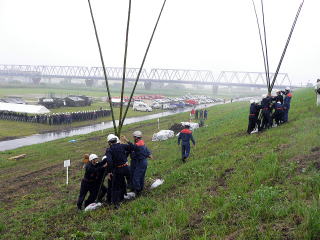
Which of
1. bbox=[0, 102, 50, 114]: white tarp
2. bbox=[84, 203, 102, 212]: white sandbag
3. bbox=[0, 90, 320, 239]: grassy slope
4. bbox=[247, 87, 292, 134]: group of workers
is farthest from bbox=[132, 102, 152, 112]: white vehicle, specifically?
bbox=[84, 203, 102, 212]: white sandbag

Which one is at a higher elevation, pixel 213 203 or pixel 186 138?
pixel 186 138

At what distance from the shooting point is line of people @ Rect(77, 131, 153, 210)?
8508 millimetres

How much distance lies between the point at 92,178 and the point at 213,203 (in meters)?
3.79

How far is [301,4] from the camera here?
12.1 m

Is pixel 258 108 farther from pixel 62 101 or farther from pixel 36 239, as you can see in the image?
pixel 62 101

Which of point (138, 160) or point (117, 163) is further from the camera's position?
point (138, 160)

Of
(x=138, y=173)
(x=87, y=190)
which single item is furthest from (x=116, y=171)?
(x=87, y=190)

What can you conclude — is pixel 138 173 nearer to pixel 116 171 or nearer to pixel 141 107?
pixel 116 171

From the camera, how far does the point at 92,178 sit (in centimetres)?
906

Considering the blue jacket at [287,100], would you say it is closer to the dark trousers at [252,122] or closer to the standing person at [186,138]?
the dark trousers at [252,122]

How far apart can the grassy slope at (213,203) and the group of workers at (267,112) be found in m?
Result: 1.75

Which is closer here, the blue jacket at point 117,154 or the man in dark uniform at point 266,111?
the blue jacket at point 117,154

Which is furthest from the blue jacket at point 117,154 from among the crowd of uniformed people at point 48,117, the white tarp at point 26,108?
the white tarp at point 26,108

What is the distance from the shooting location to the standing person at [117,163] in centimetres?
845
